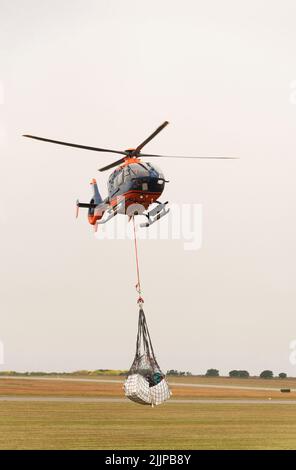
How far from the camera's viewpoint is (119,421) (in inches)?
1898

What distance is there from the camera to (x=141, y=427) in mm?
44469

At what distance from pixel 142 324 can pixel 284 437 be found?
14040mm

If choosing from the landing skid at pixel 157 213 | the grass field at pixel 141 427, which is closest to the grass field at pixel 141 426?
the grass field at pixel 141 427

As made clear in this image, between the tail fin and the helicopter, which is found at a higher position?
the tail fin

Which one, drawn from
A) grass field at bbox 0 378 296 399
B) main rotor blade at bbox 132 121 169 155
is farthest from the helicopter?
grass field at bbox 0 378 296 399

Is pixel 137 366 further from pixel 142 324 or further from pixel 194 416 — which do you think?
pixel 194 416

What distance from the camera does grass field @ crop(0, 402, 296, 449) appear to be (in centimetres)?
3788

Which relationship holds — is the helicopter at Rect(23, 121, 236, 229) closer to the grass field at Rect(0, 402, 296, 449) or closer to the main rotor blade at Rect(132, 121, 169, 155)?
the main rotor blade at Rect(132, 121, 169, 155)

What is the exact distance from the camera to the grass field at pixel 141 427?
124 feet

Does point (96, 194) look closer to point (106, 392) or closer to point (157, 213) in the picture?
point (157, 213)

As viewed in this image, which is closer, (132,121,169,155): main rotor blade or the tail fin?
(132,121,169,155): main rotor blade

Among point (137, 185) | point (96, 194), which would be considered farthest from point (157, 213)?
point (96, 194)
